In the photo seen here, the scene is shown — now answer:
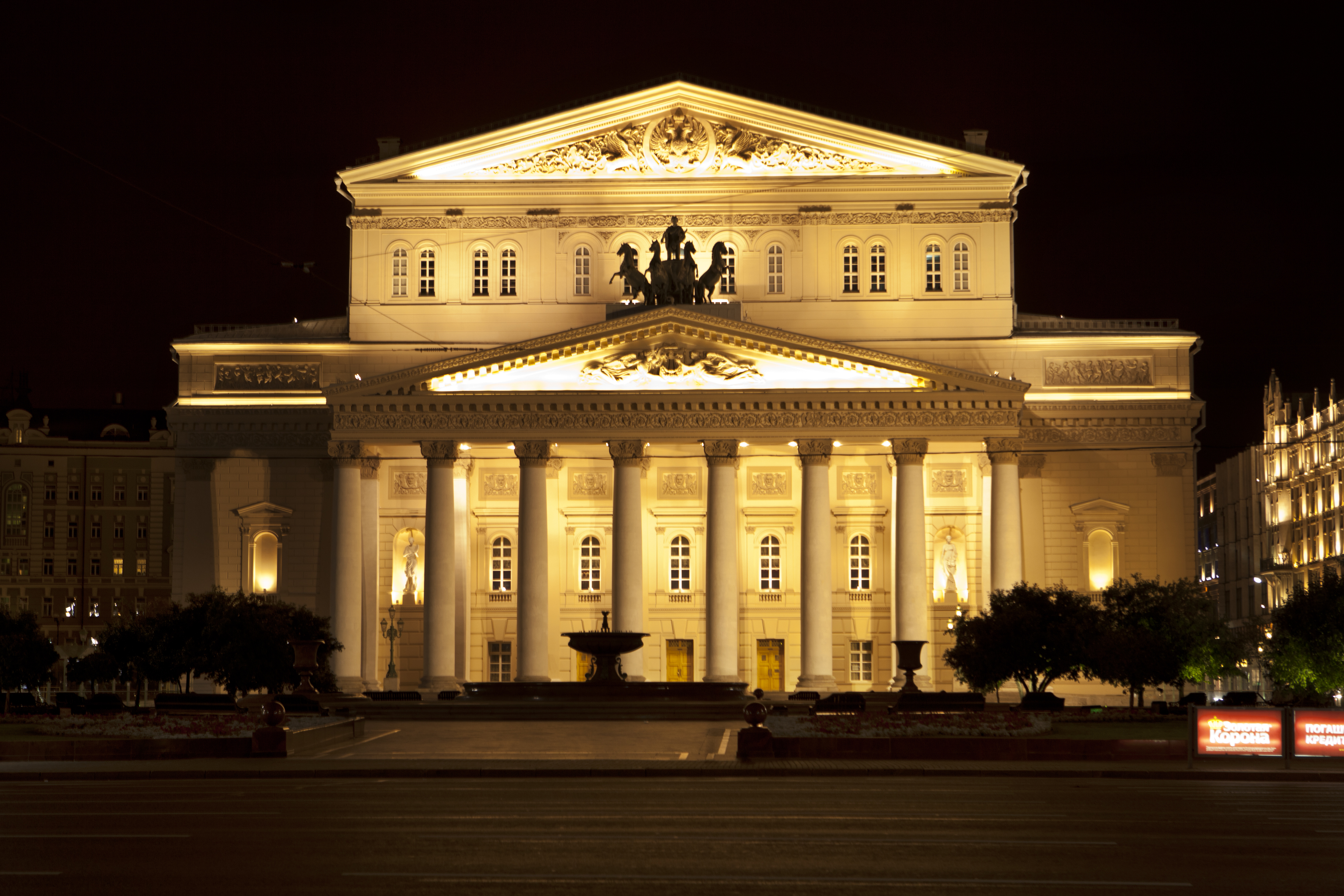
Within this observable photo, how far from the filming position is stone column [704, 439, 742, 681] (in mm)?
60375

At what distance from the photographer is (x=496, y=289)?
6894 centimetres

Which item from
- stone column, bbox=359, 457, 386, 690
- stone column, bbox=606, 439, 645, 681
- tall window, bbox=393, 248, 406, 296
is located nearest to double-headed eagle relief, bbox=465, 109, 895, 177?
tall window, bbox=393, 248, 406, 296

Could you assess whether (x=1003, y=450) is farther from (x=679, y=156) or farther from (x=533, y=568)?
(x=679, y=156)

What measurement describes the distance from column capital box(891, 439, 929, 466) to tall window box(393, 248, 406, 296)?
21017 millimetres

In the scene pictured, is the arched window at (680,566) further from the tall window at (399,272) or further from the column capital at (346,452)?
the tall window at (399,272)

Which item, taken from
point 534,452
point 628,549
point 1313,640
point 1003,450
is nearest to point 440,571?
point 534,452

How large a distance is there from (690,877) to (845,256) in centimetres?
5414

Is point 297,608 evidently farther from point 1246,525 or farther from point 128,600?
point 1246,525

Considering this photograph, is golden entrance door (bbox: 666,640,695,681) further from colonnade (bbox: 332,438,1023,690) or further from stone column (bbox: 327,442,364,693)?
stone column (bbox: 327,442,364,693)

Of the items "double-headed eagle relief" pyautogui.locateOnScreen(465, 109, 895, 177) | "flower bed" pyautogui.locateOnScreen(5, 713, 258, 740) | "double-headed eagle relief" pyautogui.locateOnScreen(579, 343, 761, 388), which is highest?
"double-headed eagle relief" pyautogui.locateOnScreen(465, 109, 895, 177)

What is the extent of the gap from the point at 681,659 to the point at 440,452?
44.1ft

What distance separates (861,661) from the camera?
67250mm

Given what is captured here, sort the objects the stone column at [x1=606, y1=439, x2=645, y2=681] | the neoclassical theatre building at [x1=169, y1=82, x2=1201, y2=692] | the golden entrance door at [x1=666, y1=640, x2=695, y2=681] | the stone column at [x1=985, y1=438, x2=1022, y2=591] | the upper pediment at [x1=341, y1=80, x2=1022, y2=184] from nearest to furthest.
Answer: the stone column at [x1=606, y1=439, x2=645, y2=681] < the stone column at [x1=985, y1=438, x2=1022, y2=591] < the neoclassical theatre building at [x1=169, y1=82, x2=1201, y2=692] < the upper pediment at [x1=341, y1=80, x2=1022, y2=184] < the golden entrance door at [x1=666, y1=640, x2=695, y2=681]

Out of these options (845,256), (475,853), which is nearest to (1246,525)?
(845,256)
